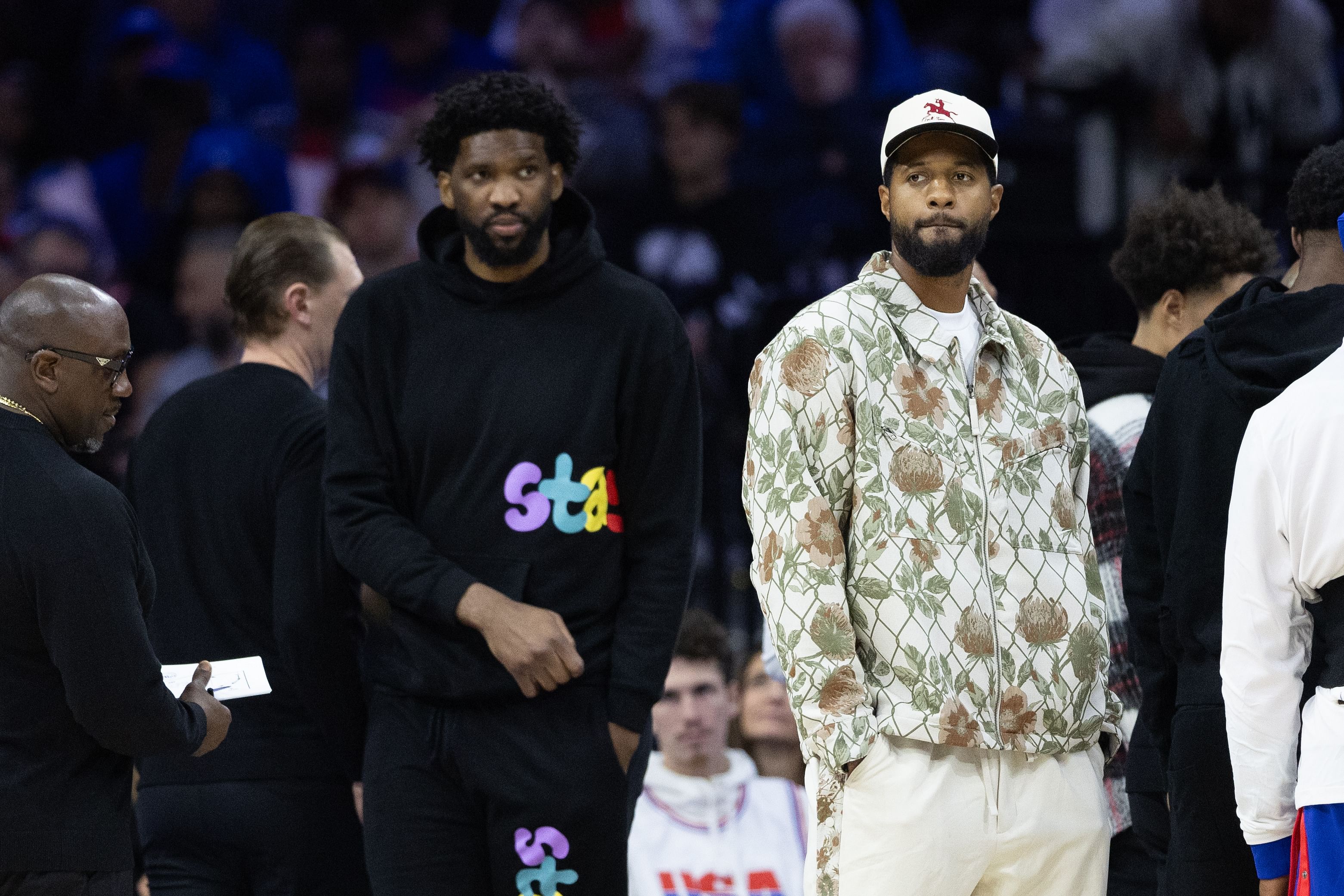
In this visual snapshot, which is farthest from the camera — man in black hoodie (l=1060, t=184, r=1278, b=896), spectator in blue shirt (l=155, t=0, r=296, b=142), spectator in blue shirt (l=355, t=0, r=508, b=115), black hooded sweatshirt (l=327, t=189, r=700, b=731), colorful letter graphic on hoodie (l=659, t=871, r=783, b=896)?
spectator in blue shirt (l=355, t=0, r=508, b=115)

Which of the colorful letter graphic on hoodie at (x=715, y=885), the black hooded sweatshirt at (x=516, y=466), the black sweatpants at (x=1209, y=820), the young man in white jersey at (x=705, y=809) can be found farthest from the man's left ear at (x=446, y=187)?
the colorful letter graphic on hoodie at (x=715, y=885)

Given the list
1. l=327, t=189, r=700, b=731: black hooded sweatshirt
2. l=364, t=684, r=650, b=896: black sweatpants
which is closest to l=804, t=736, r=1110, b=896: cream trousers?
l=364, t=684, r=650, b=896: black sweatpants

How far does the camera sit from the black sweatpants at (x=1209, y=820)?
2.79 m

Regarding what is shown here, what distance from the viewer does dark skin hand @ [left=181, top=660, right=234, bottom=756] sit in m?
2.84

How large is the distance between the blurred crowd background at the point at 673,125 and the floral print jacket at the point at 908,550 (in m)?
3.97

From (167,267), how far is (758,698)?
387 centimetres

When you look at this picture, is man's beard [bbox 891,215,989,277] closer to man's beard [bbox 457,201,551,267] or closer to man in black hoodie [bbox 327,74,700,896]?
man in black hoodie [bbox 327,74,700,896]

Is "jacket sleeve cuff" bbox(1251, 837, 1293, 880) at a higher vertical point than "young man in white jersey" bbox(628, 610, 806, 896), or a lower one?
higher

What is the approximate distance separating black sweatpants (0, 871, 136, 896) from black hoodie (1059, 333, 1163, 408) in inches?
80.4

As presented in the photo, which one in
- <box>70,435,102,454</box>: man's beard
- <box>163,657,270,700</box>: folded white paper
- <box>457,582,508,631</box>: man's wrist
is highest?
<box>70,435,102,454</box>: man's beard

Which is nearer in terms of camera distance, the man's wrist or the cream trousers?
the cream trousers

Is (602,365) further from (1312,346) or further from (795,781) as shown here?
(795,781)

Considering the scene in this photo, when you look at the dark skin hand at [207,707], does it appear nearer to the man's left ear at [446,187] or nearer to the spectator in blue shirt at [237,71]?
the man's left ear at [446,187]

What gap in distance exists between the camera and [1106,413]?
11.4 ft
